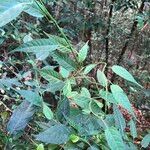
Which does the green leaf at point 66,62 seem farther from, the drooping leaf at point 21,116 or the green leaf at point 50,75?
the drooping leaf at point 21,116

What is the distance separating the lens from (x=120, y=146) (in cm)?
66

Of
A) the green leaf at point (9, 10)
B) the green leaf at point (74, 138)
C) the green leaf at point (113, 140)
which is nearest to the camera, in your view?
the green leaf at point (9, 10)

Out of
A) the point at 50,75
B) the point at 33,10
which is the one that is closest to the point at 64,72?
the point at 50,75

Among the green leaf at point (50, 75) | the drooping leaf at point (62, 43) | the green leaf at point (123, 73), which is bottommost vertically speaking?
the green leaf at point (123, 73)

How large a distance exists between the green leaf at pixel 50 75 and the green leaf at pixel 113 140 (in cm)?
15

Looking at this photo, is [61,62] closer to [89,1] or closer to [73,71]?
[73,71]

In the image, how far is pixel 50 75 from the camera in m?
0.75

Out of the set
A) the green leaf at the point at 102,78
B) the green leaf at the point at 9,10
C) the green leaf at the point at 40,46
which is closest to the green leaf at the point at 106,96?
the green leaf at the point at 102,78

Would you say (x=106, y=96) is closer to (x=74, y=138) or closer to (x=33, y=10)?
(x=74, y=138)

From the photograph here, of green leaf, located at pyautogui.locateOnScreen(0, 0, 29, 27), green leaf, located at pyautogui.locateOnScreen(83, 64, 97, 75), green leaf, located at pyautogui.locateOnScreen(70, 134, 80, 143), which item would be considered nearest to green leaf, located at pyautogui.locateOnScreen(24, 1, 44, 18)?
green leaf, located at pyautogui.locateOnScreen(0, 0, 29, 27)

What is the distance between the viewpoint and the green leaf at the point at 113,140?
2.15 feet

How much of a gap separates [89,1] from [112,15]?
1.79ft

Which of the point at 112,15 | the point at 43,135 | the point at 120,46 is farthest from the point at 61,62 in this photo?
the point at 120,46

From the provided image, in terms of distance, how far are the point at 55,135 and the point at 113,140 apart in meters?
0.13
